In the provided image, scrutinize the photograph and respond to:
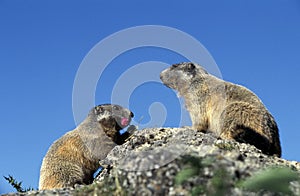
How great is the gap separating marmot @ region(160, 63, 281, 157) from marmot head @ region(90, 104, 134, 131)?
2.37 metres

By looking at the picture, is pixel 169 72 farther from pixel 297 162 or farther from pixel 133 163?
pixel 133 163

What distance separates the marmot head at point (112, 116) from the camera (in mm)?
17250

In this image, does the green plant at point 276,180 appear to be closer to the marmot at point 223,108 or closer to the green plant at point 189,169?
the green plant at point 189,169

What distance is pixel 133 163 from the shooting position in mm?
6945

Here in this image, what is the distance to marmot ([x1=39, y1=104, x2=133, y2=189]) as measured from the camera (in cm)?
1614

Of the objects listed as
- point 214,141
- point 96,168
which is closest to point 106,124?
point 96,168

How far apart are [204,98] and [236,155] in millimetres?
10930

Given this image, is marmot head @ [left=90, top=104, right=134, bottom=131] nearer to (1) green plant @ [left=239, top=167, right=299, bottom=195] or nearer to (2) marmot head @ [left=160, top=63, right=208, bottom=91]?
(2) marmot head @ [left=160, top=63, right=208, bottom=91]

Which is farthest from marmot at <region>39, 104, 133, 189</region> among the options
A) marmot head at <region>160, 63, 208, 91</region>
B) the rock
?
the rock

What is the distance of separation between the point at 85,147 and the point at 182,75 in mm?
4716

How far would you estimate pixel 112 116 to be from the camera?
682 inches

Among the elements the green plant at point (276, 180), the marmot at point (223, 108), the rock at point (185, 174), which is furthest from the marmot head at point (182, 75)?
the green plant at point (276, 180)

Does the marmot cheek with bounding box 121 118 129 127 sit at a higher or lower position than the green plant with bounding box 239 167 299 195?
higher

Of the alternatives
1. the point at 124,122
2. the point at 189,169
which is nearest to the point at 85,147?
the point at 124,122
